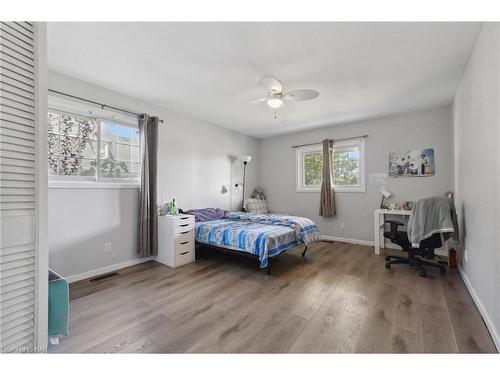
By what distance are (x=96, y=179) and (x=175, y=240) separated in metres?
1.31

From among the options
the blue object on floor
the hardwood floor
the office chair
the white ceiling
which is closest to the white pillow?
the hardwood floor

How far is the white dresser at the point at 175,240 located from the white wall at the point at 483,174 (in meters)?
3.09

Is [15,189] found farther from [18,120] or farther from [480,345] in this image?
[480,345]

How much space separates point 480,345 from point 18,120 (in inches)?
119

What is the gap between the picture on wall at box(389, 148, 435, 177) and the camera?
3594mm

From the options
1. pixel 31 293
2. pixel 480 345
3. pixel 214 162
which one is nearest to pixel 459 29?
pixel 480 345

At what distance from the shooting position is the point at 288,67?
233 cm

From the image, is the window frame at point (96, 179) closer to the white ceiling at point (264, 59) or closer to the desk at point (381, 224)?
the white ceiling at point (264, 59)

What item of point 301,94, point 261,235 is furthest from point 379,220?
point 301,94

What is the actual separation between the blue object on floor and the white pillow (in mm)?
3658

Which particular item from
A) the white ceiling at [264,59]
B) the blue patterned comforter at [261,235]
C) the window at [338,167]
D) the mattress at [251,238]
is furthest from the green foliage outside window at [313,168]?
Answer: the mattress at [251,238]

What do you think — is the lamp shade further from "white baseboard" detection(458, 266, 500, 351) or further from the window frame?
the window frame

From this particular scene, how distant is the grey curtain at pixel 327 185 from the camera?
4.43 metres
